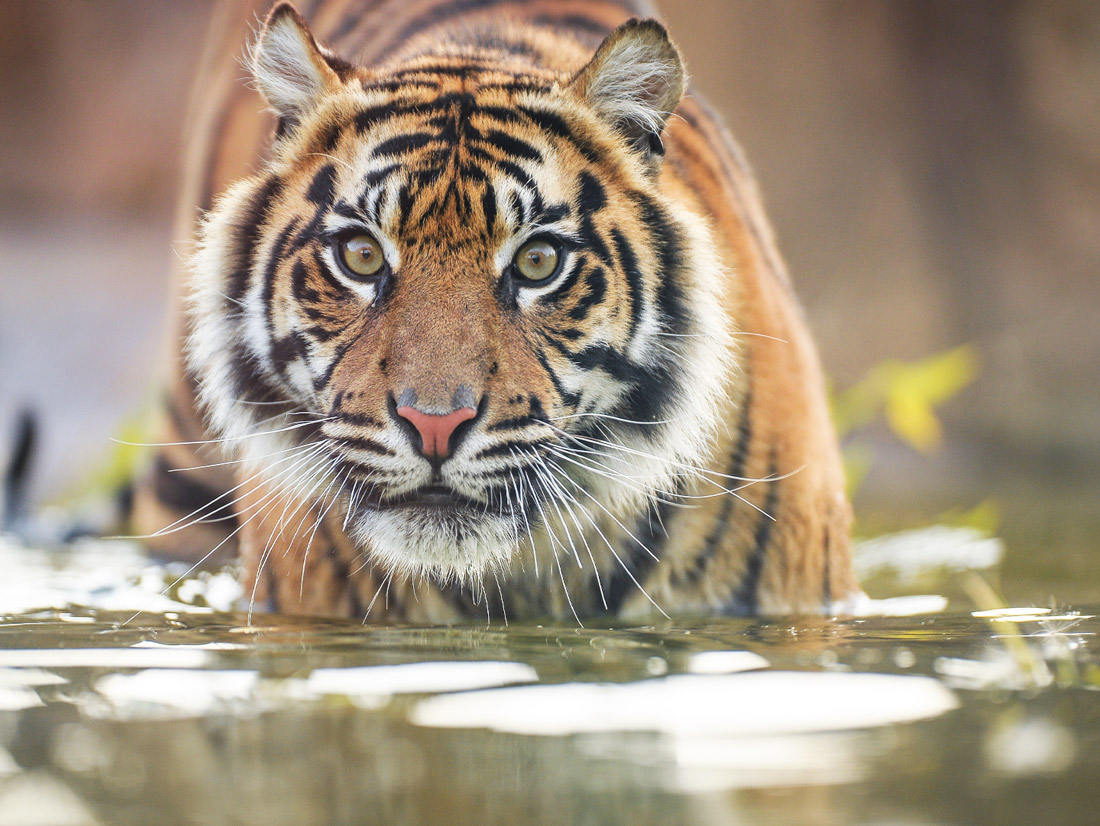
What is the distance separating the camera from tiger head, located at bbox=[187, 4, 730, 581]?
137 centimetres

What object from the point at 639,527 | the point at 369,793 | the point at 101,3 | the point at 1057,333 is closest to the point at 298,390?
the point at 639,527

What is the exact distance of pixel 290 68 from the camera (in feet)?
5.36

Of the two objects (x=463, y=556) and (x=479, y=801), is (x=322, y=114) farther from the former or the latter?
(x=479, y=801)

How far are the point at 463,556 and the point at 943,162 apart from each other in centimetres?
435

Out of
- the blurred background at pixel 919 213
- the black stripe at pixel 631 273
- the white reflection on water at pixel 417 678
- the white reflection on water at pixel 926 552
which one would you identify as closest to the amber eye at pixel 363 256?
the black stripe at pixel 631 273

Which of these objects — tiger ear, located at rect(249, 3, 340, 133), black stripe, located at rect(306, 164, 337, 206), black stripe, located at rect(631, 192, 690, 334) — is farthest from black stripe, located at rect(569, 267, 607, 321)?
tiger ear, located at rect(249, 3, 340, 133)

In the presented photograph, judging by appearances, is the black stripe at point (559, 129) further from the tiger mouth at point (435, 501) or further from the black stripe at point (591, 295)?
the tiger mouth at point (435, 501)

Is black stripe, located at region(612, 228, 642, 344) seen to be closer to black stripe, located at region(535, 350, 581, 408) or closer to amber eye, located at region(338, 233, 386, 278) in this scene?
black stripe, located at region(535, 350, 581, 408)

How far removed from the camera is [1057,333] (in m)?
4.85

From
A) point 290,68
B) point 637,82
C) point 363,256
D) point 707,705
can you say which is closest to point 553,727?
point 707,705

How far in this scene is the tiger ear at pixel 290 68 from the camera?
1.58 meters

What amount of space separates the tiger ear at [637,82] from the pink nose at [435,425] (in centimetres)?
56

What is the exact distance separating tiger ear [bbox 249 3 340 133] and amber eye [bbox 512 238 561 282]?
0.42m

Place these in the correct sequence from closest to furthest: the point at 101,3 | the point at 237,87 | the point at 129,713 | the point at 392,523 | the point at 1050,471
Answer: the point at 129,713 → the point at 392,523 → the point at 237,87 → the point at 1050,471 → the point at 101,3
